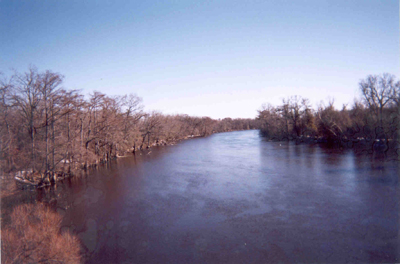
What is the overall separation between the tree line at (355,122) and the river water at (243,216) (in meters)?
6.43

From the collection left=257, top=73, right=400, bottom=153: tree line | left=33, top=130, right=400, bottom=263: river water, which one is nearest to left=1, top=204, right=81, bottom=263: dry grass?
left=33, top=130, right=400, bottom=263: river water

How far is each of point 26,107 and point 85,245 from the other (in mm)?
10018

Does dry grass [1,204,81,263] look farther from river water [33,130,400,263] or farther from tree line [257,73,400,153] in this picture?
tree line [257,73,400,153]

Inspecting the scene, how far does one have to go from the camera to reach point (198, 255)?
5844 mm

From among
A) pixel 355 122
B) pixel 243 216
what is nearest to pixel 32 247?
pixel 243 216

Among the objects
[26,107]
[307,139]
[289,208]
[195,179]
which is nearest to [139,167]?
[195,179]

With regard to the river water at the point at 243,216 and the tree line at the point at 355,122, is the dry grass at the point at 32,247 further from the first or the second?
the tree line at the point at 355,122

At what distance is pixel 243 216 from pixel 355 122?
2143 centimetres

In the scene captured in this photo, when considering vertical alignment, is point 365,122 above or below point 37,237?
above

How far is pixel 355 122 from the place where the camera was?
23.1 metres

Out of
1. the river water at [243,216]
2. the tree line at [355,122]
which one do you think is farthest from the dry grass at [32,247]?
the tree line at [355,122]

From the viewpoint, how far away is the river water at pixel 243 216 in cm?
583

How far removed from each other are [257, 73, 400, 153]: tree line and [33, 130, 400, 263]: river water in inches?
253

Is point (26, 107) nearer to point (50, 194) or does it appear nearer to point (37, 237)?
point (50, 194)
